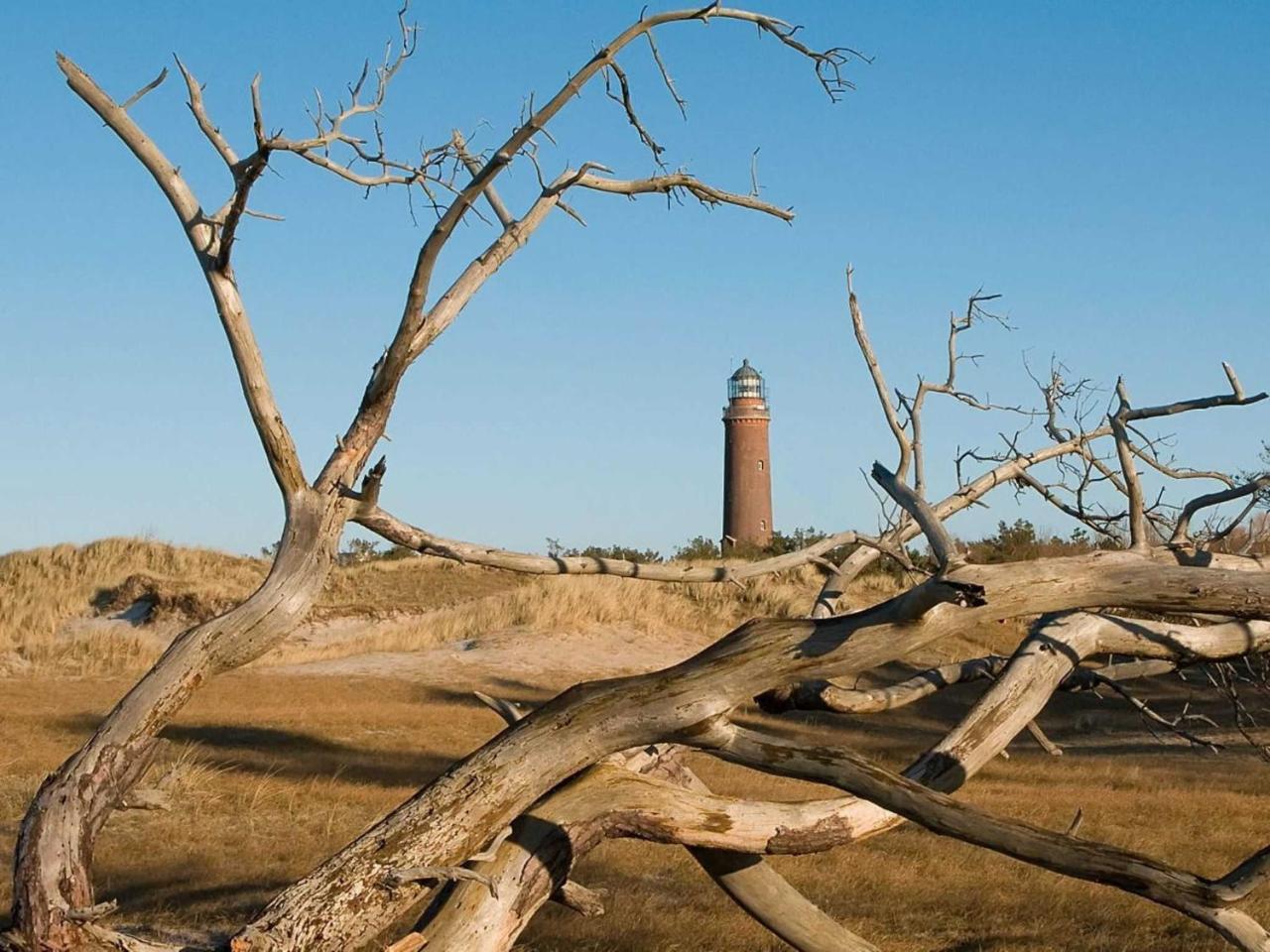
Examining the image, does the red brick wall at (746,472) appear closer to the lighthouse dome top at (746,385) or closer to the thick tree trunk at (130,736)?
the lighthouse dome top at (746,385)

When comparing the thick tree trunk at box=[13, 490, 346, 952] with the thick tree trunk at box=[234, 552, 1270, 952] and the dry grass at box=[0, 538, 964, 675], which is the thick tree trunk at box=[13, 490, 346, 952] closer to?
the thick tree trunk at box=[234, 552, 1270, 952]

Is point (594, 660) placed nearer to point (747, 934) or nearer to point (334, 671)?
point (334, 671)

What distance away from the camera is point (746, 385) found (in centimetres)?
4947

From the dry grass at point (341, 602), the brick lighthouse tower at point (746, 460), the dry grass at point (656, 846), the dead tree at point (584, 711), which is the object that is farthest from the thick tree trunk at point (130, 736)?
the brick lighthouse tower at point (746, 460)

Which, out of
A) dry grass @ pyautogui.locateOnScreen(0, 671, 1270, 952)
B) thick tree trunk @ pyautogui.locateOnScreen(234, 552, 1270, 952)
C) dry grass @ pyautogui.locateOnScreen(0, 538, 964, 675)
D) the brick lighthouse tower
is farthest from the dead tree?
the brick lighthouse tower

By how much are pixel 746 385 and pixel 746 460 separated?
282 centimetres

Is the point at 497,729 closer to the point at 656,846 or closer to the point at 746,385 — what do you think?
the point at 656,846

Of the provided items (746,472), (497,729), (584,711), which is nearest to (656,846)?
(584,711)

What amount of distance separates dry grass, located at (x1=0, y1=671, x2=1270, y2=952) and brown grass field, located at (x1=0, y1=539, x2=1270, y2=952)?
31 mm

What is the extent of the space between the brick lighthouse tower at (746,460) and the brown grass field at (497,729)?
17.9 meters

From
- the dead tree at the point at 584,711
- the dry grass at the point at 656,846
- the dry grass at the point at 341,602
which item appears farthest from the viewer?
the dry grass at the point at 341,602

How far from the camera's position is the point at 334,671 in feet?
80.4

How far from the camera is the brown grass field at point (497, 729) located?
26.7 ft

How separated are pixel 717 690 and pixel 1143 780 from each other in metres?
11.6
